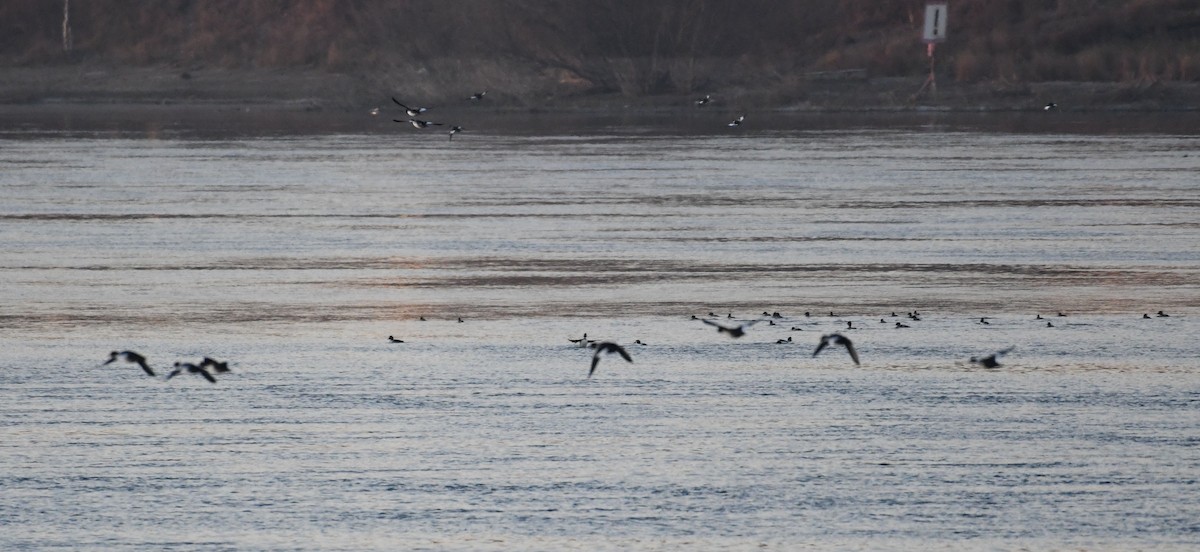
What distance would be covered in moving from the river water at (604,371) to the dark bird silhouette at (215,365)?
128 mm

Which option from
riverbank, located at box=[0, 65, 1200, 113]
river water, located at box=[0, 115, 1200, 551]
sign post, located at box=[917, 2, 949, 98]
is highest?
sign post, located at box=[917, 2, 949, 98]

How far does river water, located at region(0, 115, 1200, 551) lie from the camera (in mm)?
8438

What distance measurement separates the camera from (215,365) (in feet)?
36.3

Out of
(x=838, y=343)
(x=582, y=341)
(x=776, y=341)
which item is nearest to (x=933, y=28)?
(x=776, y=341)

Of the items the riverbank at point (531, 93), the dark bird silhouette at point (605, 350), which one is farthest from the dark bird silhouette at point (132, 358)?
the riverbank at point (531, 93)

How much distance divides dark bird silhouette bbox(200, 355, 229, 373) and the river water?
0.13m

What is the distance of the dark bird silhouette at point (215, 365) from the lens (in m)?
11.0

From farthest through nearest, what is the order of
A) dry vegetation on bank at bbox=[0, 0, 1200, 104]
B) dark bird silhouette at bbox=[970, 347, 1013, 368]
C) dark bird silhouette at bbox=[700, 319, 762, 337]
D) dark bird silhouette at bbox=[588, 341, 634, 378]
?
dry vegetation on bank at bbox=[0, 0, 1200, 104] < dark bird silhouette at bbox=[700, 319, 762, 337] < dark bird silhouette at bbox=[970, 347, 1013, 368] < dark bird silhouette at bbox=[588, 341, 634, 378]

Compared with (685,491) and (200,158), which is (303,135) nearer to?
(200,158)

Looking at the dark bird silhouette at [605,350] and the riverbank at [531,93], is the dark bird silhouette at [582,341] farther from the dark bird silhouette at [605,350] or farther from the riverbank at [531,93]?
the riverbank at [531,93]

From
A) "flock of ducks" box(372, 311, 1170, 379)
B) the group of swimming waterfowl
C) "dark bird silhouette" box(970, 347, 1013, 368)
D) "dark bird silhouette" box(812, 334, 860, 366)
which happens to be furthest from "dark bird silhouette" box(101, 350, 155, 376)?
"dark bird silhouette" box(970, 347, 1013, 368)

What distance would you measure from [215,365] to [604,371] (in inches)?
93.4

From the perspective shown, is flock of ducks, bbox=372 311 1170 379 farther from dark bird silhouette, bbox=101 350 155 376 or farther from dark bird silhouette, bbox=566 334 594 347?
dark bird silhouette, bbox=101 350 155 376

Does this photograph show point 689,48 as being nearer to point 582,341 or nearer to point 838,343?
point 582,341
